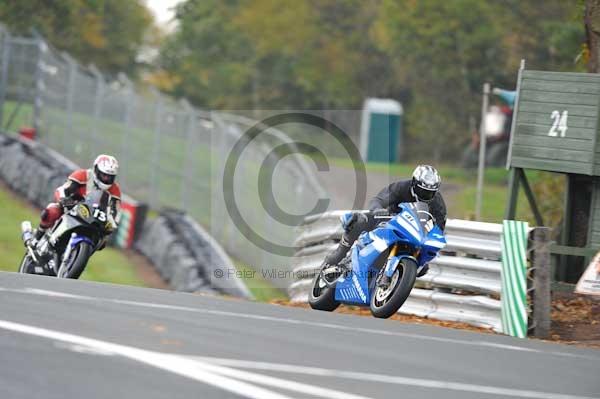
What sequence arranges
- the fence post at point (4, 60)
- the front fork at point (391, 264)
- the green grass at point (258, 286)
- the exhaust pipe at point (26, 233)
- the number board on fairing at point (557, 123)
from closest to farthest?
1. the front fork at point (391, 264)
2. the number board on fairing at point (557, 123)
3. the exhaust pipe at point (26, 233)
4. the green grass at point (258, 286)
5. the fence post at point (4, 60)

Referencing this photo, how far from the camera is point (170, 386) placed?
6246 mm

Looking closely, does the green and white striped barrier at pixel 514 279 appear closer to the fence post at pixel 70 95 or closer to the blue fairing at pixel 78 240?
the blue fairing at pixel 78 240

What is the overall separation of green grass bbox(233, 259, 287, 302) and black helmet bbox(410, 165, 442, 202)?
38.1 ft

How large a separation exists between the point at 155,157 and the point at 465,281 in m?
15.3

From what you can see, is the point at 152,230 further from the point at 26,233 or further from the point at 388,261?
the point at 388,261

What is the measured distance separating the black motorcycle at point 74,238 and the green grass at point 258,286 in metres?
8.83

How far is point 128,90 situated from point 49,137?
420cm

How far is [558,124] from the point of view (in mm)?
14938

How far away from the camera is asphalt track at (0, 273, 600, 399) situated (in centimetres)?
634

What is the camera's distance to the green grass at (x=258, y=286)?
23.5 m

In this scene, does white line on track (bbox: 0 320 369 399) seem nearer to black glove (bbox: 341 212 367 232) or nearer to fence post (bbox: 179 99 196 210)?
black glove (bbox: 341 212 367 232)

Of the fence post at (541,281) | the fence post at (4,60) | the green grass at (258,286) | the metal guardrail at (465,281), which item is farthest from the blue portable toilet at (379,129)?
the fence post at (541,281)

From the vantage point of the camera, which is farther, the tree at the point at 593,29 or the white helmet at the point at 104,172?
the tree at the point at 593,29

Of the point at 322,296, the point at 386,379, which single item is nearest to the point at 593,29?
the point at 322,296
